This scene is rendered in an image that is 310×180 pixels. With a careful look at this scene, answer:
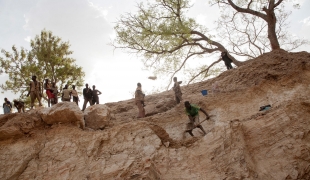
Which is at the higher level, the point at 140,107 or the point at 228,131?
the point at 140,107

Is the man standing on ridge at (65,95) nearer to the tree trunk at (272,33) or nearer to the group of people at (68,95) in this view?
the group of people at (68,95)

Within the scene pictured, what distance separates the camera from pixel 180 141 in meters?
7.51

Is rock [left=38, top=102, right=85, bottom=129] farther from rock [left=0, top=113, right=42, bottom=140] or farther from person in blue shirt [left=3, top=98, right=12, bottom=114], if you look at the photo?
person in blue shirt [left=3, top=98, right=12, bottom=114]

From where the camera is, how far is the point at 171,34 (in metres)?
15.9

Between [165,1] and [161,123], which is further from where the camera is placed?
[165,1]

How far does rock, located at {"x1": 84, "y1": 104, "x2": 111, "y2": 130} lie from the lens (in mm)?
9273

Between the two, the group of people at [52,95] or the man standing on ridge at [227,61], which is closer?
the group of people at [52,95]

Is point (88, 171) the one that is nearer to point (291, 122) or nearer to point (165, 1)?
point (291, 122)

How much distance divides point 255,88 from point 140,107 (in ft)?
14.3

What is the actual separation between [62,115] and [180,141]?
3.89 metres

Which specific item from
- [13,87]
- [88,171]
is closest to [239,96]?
[88,171]

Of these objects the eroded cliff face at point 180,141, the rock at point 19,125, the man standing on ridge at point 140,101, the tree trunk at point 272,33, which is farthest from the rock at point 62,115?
the tree trunk at point 272,33

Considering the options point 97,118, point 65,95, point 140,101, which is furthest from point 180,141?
point 65,95

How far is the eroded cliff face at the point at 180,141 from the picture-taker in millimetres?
6305
